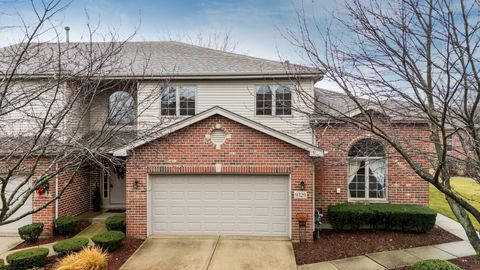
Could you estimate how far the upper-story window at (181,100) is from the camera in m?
12.6

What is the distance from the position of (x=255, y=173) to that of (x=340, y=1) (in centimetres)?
584

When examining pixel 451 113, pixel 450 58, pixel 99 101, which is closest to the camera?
pixel 450 58

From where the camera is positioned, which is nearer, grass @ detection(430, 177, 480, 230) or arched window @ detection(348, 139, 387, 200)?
arched window @ detection(348, 139, 387, 200)

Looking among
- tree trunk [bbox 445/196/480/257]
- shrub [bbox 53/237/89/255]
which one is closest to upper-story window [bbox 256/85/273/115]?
tree trunk [bbox 445/196/480/257]

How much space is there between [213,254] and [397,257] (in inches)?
197

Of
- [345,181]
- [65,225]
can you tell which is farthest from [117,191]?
[345,181]

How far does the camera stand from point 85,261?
7090mm

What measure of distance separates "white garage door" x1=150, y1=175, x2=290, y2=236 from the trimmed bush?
6.90 ft

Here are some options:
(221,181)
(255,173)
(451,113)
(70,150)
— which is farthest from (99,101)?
(451,113)

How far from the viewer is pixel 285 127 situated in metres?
12.2

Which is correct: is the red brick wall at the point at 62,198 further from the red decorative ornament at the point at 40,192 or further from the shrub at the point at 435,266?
the shrub at the point at 435,266

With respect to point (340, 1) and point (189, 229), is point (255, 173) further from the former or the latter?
point (340, 1)

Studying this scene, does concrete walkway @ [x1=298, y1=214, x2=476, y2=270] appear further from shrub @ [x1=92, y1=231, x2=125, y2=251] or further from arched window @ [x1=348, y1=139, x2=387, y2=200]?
shrub @ [x1=92, y1=231, x2=125, y2=251]

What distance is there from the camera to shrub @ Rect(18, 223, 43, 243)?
9.67 meters
